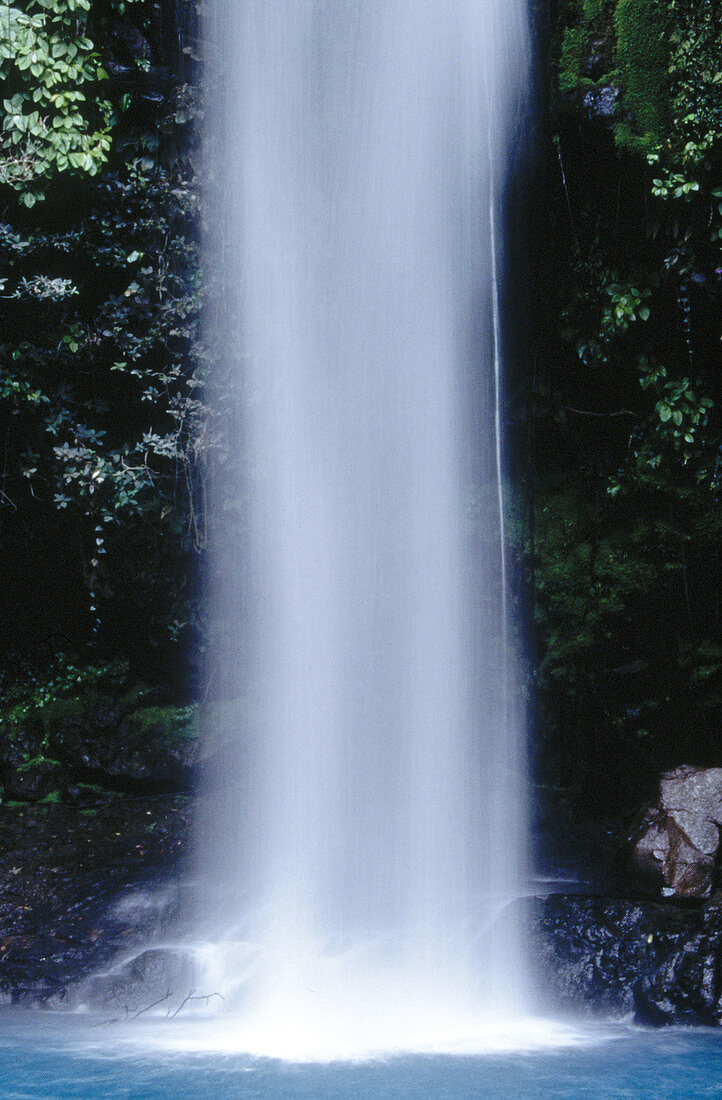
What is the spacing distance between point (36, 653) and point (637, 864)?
6.59 meters

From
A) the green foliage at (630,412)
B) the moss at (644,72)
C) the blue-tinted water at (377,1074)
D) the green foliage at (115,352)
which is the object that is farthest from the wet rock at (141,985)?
the moss at (644,72)

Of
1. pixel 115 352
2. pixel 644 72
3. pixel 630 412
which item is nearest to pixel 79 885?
pixel 115 352

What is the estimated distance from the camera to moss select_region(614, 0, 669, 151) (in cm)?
775

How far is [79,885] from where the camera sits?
759cm

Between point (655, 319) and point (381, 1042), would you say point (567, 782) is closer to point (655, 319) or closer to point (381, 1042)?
point (381, 1042)

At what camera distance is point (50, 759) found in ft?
31.0

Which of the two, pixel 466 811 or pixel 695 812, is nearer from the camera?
pixel 695 812

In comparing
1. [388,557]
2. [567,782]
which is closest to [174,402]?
[388,557]

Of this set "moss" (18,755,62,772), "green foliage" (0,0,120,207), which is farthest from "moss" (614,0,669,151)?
"moss" (18,755,62,772)

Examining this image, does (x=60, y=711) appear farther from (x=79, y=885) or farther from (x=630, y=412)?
(x=630, y=412)

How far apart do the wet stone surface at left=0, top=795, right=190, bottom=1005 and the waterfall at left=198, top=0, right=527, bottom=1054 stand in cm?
50

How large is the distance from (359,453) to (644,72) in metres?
4.20

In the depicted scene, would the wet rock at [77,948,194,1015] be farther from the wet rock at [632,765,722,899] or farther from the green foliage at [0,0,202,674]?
the green foliage at [0,0,202,674]

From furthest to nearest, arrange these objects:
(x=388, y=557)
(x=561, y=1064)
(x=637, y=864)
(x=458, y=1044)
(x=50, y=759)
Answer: (x=50, y=759) → (x=388, y=557) → (x=637, y=864) → (x=458, y=1044) → (x=561, y=1064)
